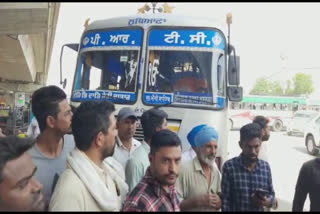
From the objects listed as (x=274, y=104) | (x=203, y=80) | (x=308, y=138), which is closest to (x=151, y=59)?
(x=203, y=80)

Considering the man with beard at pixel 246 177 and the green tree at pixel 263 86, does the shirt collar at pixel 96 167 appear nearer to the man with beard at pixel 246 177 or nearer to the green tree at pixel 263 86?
the man with beard at pixel 246 177

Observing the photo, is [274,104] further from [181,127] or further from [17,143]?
[17,143]

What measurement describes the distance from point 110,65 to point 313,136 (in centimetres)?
1010

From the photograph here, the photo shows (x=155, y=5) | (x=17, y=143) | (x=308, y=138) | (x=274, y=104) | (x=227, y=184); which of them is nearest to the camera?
(x=17, y=143)

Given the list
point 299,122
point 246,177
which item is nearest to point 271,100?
point 299,122

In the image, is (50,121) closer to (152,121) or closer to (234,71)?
(152,121)

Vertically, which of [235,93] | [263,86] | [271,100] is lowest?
[235,93]

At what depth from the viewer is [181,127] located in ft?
13.3

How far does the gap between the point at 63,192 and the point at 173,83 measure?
284 cm

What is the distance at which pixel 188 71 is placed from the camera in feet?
13.8

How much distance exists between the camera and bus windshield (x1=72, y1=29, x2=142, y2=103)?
14.3ft

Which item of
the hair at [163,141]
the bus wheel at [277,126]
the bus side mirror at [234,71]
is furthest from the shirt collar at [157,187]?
the bus wheel at [277,126]

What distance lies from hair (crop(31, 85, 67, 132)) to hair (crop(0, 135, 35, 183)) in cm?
76

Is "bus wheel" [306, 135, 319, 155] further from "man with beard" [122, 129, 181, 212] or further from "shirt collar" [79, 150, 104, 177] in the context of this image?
"shirt collar" [79, 150, 104, 177]
